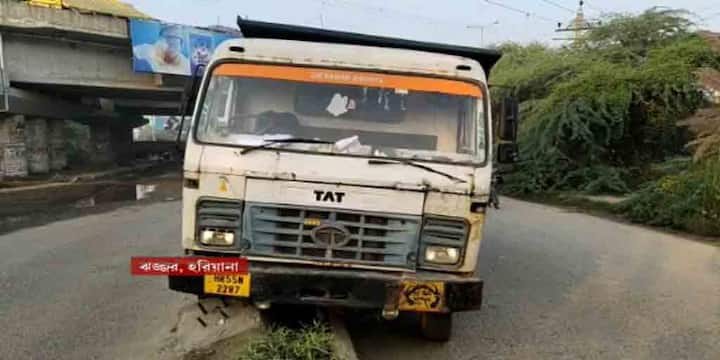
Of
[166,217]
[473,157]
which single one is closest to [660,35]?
[166,217]

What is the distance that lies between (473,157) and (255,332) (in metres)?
2.09

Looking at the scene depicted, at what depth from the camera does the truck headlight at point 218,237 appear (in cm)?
460

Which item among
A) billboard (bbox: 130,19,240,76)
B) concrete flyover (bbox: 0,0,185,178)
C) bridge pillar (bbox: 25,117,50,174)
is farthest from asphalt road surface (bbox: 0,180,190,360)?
bridge pillar (bbox: 25,117,50,174)

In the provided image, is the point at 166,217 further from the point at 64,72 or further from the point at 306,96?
the point at 64,72

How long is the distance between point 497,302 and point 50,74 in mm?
22780

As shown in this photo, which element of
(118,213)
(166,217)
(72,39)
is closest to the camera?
(166,217)

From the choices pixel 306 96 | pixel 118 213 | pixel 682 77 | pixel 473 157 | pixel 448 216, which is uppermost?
pixel 682 77

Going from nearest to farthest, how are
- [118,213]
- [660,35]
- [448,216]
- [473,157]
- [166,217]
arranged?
[448,216] < [473,157] < [166,217] < [118,213] < [660,35]

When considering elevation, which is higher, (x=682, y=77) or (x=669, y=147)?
(x=682, y=77)

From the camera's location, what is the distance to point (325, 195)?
4.53 metres

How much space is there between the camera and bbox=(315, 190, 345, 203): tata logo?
14.8ft

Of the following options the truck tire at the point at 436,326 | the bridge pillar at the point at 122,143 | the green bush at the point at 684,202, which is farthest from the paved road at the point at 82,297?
the bridge pillar at the point at 122,143

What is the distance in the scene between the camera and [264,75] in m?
5.04

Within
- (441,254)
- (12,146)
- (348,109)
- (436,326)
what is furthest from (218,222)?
(12,146)
